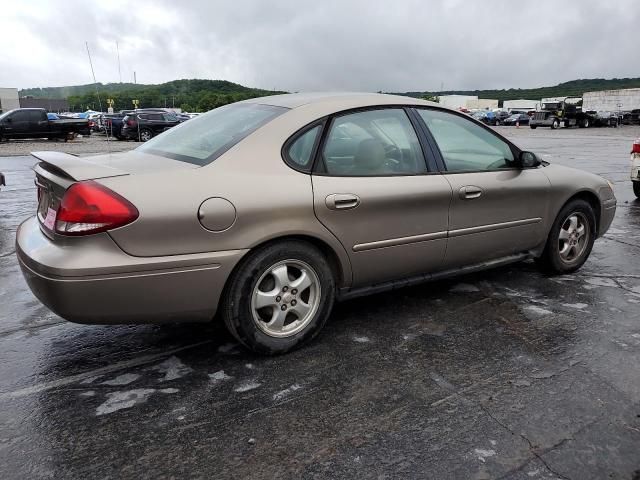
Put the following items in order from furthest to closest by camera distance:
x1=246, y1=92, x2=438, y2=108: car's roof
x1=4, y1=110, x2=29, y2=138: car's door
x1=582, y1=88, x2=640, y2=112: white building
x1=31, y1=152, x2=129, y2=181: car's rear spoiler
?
x1=582, y1=88, x2=640, y2=112: white building → x1=4, y1=110, x2=29, y2=138: car's door → x1=246, y1=92, x2=438, y2=108: car's roof → x1=31, y1=152, x2=129, y2=181: car's rear spoiler

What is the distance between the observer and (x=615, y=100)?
62875 millimetres

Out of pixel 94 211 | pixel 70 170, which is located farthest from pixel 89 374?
Answer: pixel 70 170

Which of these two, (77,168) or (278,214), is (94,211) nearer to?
(77,168)

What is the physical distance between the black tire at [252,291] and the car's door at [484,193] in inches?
43.7

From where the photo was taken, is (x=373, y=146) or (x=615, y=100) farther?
(x=615, y=100)

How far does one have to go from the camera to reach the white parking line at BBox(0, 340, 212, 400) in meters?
2.83

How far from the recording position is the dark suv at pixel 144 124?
25734 mm

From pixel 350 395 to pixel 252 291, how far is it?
2.60 ft

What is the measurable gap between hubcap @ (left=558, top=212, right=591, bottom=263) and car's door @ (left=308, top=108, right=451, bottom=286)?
1570mm

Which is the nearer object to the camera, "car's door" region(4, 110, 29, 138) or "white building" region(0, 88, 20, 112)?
"car's door" region(4, 110, 29, 138)

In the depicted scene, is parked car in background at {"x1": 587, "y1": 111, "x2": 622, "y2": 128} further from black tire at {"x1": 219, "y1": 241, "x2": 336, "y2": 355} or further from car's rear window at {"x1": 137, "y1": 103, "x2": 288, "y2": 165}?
black tire at {"x1": 219, "y1": 241, "x2": 336, "y2": 355}

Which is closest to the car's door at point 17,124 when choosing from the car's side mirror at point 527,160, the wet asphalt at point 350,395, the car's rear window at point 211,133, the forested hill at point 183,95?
the wet asphalt at point 350,395

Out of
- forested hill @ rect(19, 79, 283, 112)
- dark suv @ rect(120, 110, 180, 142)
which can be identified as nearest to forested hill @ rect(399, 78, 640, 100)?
forested hill @ rect(19, 79, 283, 112)

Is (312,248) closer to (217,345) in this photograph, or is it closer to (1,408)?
(217,345)
